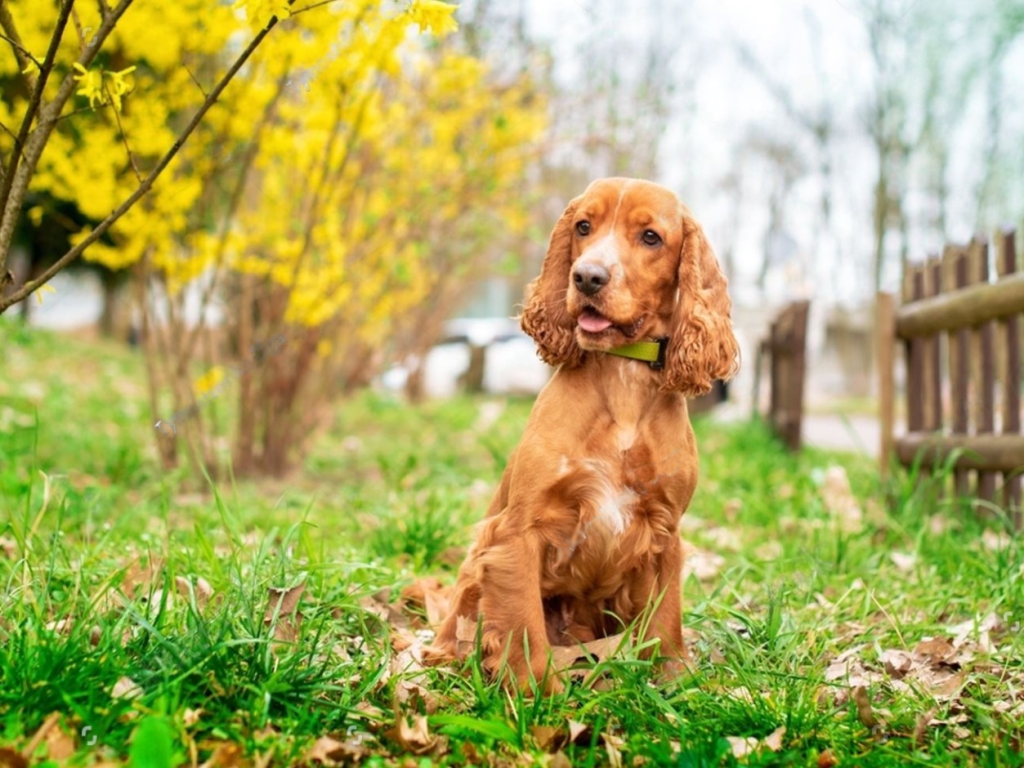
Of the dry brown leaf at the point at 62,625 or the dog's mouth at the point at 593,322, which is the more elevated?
the dog's mouth at the point at 593,322

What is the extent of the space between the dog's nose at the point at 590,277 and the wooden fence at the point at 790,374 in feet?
18.2

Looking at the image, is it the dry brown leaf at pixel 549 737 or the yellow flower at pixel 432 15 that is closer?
the dry brown leaf at pixel 549 737

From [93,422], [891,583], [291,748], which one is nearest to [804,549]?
[891,583]

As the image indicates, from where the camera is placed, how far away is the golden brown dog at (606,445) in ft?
8.15

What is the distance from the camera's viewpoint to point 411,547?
3.77 m

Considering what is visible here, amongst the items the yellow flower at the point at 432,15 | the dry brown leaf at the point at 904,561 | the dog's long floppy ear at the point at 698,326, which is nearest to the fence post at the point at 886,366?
the dry brown leaf at the point at 904,561

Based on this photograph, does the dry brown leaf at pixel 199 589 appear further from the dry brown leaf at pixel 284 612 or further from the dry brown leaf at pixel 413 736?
the dry brown leaf at pixel 413 736

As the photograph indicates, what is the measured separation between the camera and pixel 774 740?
6.79ft

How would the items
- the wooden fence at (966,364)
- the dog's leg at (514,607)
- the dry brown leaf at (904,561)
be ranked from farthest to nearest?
the wooden fence at (966,364) < the dry brown leaf at (904,561) < the dog's leg at (514,607)

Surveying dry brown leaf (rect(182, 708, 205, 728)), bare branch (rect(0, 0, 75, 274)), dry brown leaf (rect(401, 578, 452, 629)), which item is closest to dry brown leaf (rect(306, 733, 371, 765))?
dry brown leaf (rect(182, 708, 205, 728))

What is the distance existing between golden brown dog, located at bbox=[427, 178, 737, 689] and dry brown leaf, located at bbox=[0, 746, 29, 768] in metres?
1.07

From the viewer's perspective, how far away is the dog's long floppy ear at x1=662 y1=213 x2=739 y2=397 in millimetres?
2576

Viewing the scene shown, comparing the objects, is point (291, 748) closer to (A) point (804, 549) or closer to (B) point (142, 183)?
(B) point (142, 183)

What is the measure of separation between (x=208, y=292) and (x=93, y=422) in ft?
11.8
